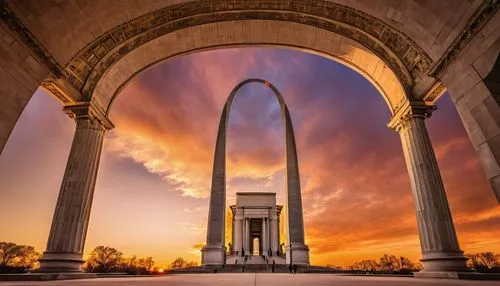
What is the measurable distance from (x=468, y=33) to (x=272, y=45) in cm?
1034

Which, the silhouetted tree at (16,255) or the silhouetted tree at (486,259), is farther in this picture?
the silhouetted tree at (486,259)

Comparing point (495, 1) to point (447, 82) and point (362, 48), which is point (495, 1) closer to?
point (447, 82)

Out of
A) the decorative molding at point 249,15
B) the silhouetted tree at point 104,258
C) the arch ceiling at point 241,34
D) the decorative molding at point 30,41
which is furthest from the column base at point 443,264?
the silhouetted tree at point 104,258

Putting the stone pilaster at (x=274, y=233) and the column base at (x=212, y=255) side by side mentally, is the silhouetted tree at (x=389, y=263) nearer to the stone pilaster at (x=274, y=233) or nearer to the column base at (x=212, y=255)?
the stone pilaster at (x=274, y=233)

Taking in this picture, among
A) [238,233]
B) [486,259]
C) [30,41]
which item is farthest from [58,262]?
[486,259]

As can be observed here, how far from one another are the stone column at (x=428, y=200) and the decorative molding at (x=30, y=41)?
15.8 metres

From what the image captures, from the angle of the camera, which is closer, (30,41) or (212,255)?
(30,41)

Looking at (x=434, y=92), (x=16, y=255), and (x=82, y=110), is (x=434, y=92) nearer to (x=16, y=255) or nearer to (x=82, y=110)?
(x=82, y=110)

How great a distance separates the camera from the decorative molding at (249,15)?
42.7 feet

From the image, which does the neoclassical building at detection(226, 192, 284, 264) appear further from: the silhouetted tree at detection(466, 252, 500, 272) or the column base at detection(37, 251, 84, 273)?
the silhouetted tree at detection(466, 252, 500, 272)

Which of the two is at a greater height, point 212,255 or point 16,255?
point 212,255

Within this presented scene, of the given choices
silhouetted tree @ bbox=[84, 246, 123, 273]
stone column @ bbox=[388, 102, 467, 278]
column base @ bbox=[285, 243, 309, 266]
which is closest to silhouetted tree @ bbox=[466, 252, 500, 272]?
column base @ bbox=[285, 243, 309, 266]

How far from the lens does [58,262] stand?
1044cm

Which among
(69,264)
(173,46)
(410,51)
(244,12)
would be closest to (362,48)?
(410,51)
